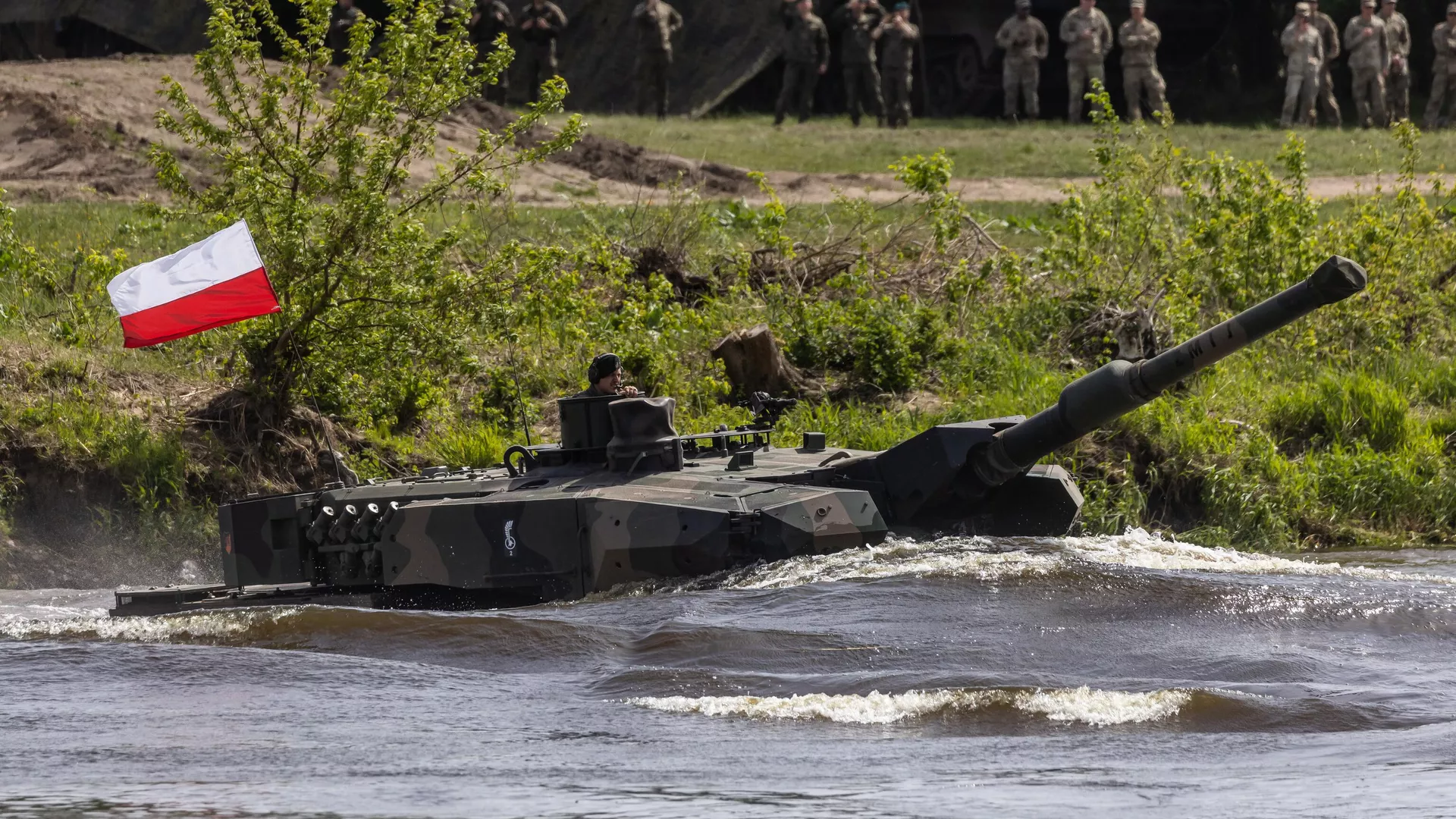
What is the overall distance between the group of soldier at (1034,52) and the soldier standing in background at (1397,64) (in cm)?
2

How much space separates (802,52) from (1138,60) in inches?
207

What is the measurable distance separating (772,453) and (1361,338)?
809cm

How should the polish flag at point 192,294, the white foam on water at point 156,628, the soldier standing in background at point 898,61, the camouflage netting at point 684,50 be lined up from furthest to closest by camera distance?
the camouflage netting at point 684,50
the soldier standing in background at point 898,61
the polish flag at point 192,294
the white foam on water at point 156,628

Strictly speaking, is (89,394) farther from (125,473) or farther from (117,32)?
(117,32)

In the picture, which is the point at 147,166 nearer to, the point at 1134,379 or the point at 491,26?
the point at 491,26

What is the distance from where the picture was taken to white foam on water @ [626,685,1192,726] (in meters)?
8.75

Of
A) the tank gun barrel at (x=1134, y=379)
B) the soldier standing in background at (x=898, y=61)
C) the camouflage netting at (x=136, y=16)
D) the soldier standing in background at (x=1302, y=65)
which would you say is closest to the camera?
the tank gun barrel at (x=1134, y=379)

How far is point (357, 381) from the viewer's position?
635 inches

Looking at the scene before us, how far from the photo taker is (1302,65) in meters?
30.4

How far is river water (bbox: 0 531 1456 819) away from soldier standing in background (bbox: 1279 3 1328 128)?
1934cm

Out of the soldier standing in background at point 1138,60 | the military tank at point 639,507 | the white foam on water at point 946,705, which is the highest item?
the soldier standing in background at point 1138,60

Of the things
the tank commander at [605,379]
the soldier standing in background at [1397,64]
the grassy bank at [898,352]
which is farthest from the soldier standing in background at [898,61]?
the tank commander at [605,379]

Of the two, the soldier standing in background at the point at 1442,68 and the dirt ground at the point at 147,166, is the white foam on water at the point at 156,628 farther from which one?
the soldier standing in background at the point at 1442,68

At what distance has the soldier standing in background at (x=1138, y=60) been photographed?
99.3 ft
